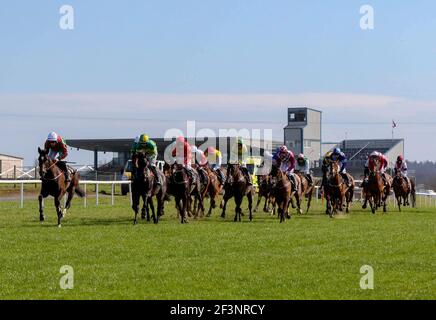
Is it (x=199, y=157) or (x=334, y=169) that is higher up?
(x=199, y=157)

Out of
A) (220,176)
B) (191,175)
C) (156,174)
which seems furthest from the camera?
(220,176)

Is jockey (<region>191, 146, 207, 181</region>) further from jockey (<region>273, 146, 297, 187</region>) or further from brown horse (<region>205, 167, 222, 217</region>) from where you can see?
jockey (<region>273, 146, 297, 187</region>)

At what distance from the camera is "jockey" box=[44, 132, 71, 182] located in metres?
19.0

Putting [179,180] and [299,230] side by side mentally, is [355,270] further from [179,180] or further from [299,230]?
[179,180]

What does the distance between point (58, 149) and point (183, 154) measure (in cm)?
348

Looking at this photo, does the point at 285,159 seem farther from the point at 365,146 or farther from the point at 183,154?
the point at 365,146

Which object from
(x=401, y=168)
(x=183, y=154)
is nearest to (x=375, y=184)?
(x=401, y=168)

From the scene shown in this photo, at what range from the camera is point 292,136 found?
69.8 meters

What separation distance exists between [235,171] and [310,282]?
11802 mm

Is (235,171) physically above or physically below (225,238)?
above

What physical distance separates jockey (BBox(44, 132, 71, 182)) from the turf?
53.9 inches

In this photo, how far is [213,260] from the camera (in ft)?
39.0

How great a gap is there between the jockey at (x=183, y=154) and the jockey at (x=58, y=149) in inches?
123
